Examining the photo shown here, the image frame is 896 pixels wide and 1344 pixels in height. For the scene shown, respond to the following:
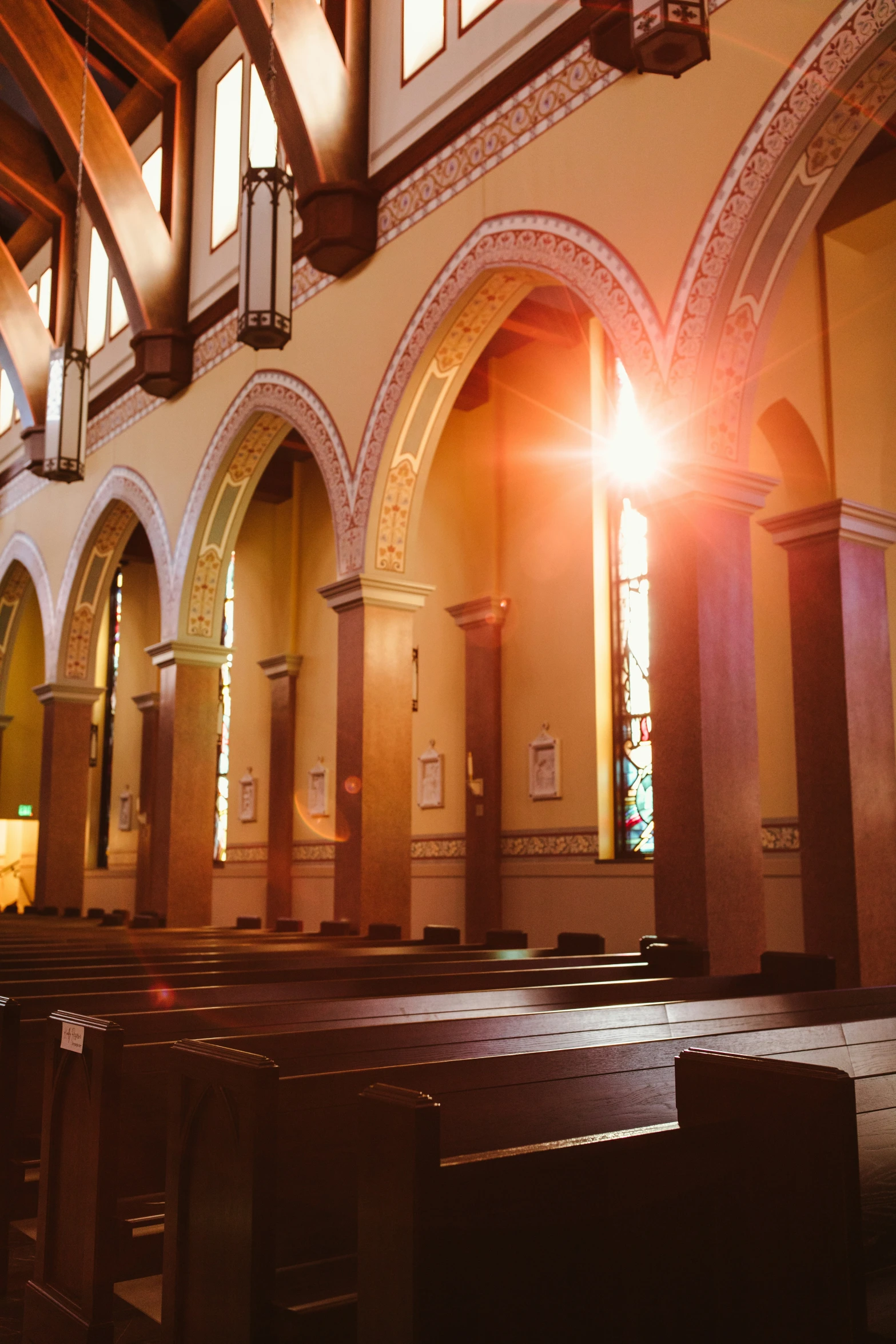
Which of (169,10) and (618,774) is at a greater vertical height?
(169,10)

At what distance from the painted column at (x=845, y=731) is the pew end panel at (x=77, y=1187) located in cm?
588

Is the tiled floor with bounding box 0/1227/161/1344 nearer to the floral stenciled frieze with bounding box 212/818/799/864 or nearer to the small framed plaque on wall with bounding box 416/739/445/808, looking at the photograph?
the floral stenciled frieze with bounding box 212/818/799/864

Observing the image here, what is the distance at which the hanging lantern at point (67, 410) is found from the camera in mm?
8102

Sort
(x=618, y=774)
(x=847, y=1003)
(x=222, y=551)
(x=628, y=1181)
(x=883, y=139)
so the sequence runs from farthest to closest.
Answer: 1. (x=222, y=551)
2. (x=618, y=774)
3. (x=883, y=139)
4. (x=847, y=1003)
5. (x=628, y=1181)

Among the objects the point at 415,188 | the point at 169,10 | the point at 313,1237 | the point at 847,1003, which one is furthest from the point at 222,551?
the point at 313,1237

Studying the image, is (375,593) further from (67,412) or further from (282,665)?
(282,665)

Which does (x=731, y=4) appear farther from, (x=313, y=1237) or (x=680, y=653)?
(x=313, y=1237)

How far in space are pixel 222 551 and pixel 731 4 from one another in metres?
6.72

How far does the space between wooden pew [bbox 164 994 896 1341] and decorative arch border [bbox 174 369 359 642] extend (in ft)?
24.6

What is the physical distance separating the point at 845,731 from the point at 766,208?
137 inches

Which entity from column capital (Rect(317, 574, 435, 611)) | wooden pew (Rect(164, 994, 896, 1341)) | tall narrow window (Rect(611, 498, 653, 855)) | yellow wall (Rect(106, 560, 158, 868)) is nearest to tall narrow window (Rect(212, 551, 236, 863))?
yellow wall (Rect(106, 560, 158, 868))

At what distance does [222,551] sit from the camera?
443 inches

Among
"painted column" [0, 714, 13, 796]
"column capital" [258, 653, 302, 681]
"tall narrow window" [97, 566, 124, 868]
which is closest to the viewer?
"column capital" [258, 653, 302, 681]

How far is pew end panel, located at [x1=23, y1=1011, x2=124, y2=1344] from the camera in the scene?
240 centimetres
